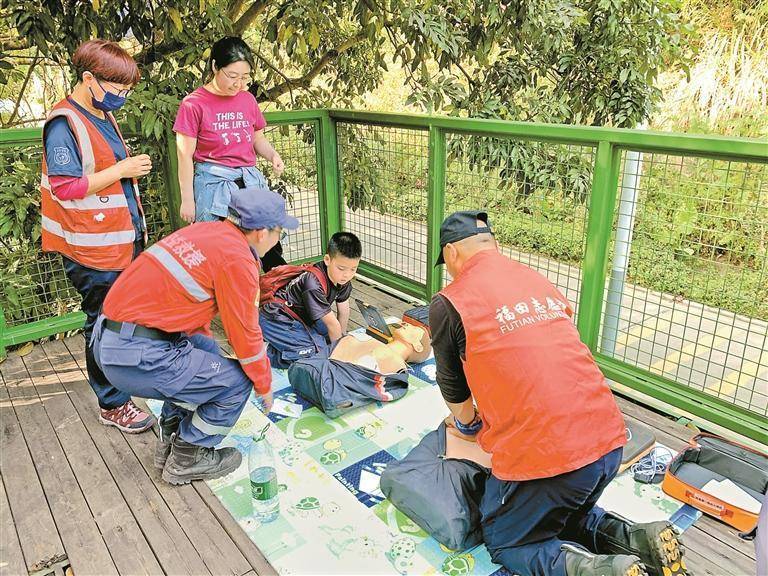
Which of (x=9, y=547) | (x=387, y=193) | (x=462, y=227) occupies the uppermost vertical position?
(x=462, y=227)

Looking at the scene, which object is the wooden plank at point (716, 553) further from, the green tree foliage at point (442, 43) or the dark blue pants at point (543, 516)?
the green tree foliage at point (442, 43)

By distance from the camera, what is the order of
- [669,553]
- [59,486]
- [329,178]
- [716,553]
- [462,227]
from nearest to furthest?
[669,553], [462,227], [716,553], [59,486], [329,178]

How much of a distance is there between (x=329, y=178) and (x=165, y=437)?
112 inches

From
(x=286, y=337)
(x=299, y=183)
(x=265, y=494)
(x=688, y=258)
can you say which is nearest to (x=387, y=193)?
(x=299, y=183)

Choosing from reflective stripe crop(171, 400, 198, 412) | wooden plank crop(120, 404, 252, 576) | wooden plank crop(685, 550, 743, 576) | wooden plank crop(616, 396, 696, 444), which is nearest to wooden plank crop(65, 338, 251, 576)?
wooden plank crop(120, 404, 252, 576)

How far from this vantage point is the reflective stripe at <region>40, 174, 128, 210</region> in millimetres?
2742

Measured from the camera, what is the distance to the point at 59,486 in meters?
2.68

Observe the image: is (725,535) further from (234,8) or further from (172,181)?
(234,8)

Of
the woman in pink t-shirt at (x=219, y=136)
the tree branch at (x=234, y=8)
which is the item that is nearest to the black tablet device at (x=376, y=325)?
the woman in pink t-shirt at (x=219, y=136)

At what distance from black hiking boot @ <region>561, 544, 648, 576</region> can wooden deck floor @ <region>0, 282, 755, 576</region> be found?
59 centimetres

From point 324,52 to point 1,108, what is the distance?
10.6ft

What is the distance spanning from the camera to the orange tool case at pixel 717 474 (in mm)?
2400

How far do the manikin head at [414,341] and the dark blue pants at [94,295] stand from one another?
159 centimetres

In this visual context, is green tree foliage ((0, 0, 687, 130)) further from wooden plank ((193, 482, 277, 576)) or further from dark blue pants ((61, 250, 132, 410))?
wooden plank ((193, 482, 277, 576))
